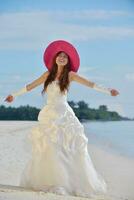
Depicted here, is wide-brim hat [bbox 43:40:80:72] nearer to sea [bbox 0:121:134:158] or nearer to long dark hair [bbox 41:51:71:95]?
long dark hair [bbox 41:51:71:95]

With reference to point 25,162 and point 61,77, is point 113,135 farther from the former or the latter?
point 61,77

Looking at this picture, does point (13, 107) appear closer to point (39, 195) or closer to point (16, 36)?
point (16, 36)

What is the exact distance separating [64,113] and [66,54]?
0.32 m

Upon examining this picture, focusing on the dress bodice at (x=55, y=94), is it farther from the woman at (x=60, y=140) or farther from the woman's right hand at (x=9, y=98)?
the woman's right hand at (x=9, y=98)

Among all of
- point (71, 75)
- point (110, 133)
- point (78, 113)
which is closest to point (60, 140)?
point (71, 75)

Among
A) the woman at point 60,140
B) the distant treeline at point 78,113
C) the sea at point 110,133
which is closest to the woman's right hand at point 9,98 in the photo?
the woman at point 60,140

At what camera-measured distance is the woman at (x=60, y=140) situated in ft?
9.73

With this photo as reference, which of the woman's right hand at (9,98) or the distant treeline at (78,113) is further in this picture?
the distant treeline at (78,113)

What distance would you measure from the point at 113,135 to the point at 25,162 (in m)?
0.81

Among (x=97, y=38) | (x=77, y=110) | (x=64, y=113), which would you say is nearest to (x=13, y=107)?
(x=77, y=110)

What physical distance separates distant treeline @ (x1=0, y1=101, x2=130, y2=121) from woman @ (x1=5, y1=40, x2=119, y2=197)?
37.2 inches

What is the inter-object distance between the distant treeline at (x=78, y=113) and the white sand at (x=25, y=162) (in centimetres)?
9

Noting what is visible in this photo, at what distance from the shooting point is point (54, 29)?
3.89 meters

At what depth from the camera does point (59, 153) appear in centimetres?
297
